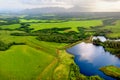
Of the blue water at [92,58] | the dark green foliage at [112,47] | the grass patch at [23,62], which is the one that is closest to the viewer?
the grass patch at [23,62]

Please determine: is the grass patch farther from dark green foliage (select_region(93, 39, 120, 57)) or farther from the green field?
dark green foliage (select_region(93, 39, 120, 57))

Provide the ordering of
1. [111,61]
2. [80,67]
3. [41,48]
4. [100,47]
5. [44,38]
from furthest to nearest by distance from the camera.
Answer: [44,38], [100,47], [41,48], [111,61], [80,67]

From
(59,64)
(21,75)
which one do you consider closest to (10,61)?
(21,75)

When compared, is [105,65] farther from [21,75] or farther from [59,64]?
[21,75]

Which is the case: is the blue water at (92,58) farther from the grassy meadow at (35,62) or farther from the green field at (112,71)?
the grassy meadow at (35,62)

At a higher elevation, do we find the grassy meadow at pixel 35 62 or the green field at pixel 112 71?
the grassy meadow at pixel 35 62

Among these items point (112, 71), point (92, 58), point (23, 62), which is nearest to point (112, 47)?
point (92, 58)

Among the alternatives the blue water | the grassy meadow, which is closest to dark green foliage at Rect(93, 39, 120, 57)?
the blue water

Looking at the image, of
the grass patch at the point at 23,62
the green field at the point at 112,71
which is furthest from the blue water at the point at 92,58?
the grass patch at the point at 23,62
